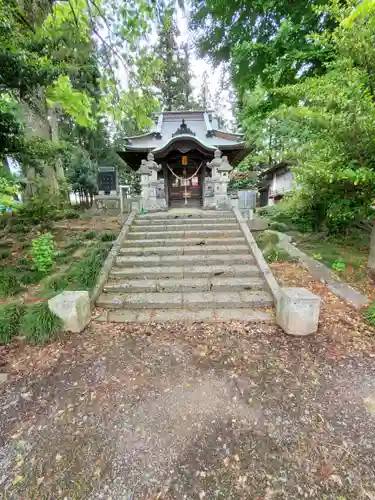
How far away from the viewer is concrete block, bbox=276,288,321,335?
321 cm

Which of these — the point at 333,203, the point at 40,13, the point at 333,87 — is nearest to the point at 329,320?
the point at 333,203

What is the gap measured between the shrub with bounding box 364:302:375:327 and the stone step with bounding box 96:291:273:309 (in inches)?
58.7

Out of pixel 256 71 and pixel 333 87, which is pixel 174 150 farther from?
pixel 333 87

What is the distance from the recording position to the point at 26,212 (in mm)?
7691

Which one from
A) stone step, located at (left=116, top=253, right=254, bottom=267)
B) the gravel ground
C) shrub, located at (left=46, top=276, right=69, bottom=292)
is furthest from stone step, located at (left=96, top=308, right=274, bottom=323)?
stone step, located at (left=116, top=253, right=254, bottom=267)

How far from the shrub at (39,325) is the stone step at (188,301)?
34.3 inches

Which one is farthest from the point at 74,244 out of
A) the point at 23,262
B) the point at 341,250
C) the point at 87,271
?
the point at 341,250

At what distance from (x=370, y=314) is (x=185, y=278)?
3.31 m

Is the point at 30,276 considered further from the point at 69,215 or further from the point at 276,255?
the point at 276,255

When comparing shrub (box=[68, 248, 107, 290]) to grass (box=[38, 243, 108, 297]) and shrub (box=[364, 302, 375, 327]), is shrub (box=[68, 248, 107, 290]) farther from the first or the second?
shrub (box=[364, 302, 375, 327])

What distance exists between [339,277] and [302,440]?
3751 mm

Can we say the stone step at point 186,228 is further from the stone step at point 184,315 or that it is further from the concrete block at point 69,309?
the concrete block at point 69,309

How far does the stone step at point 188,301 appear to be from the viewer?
13.3ft

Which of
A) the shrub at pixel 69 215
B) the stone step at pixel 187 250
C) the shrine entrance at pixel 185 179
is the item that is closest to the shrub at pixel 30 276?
the stone step at pixel 187 250
